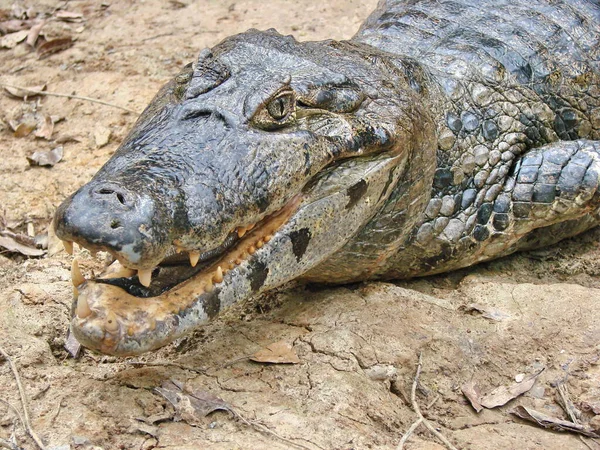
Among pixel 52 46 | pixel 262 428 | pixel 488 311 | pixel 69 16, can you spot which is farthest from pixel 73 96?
pixel 262 428

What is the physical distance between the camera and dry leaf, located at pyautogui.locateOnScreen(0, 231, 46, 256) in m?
3.86

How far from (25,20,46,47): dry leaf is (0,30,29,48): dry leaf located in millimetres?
41

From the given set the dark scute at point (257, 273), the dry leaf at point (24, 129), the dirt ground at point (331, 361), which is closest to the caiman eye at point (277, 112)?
the dark scute at point (257, 273)

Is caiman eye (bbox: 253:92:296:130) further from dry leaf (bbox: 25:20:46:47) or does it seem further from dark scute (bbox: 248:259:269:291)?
dry leaf (bbox: 25:20:46:47)

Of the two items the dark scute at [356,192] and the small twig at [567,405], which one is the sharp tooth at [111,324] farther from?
the small twig at [567,405]

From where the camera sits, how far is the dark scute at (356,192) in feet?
10.1

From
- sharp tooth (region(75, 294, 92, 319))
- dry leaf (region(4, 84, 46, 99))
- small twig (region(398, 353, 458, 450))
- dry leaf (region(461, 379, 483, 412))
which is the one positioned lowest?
dry leaf (region(4, 84, 46, 99))

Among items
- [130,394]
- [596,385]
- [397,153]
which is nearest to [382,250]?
[397,153]

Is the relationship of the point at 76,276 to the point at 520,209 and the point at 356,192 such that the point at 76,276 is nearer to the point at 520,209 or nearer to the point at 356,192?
the point at 356,192

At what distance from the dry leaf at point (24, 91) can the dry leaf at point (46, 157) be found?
0.82 m

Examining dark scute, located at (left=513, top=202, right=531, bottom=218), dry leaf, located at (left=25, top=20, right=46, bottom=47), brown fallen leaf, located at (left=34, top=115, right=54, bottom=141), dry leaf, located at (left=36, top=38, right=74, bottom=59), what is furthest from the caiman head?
dry leaf, located at (left=25, top=20, right=46, bottom=47)

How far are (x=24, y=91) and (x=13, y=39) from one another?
38.1 inches

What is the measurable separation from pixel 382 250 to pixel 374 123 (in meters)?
0.62

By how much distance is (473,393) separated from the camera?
290 cm
